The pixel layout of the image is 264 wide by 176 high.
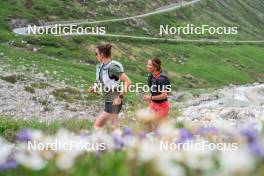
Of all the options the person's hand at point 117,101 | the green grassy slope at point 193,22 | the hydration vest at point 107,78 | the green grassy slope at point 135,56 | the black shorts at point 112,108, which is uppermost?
the green grassy slope at point 193,22

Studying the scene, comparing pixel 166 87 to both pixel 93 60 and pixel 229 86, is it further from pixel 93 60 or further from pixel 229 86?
pixel 229 86

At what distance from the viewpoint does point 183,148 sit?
459 centimetres

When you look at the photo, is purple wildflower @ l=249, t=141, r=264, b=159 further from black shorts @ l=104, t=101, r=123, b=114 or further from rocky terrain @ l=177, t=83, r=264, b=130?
black shorts @ l=104, t=101, r=123, b=114

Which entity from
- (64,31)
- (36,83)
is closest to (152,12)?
(64,31)

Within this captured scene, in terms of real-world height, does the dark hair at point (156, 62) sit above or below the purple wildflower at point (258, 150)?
above

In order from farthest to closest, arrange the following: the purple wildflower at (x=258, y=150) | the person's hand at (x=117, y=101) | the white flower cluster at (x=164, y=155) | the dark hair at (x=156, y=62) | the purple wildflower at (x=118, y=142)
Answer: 1. the dark hair at (x=156, y=62)
2. the person's hand at (x=117, y=101)
3. the purple wildflower at (x=118, y=142)
4. the purple wildflower at (x=258, y=150)
5. the white flower cluster at (x=164, y=155)

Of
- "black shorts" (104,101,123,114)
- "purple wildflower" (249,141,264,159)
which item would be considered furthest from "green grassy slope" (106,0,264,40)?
"purple wildflower" (249,141,264,159)

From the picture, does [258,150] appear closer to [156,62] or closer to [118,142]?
[118,142]

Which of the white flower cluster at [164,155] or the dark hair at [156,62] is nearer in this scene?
the white flower cluster at [164,155]

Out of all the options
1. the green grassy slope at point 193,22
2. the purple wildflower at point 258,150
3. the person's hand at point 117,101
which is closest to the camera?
the purple wildflower at point 258,150

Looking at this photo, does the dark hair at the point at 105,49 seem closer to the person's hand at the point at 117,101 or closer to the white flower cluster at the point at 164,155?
the person's hand at the point at 117,101

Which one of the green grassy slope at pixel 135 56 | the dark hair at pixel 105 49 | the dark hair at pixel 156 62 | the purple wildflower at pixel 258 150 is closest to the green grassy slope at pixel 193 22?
the green grassy slope at pixel 135 56

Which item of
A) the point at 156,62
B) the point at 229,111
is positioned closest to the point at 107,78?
the point at 156,62

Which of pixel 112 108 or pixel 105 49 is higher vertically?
pixel 105 49
